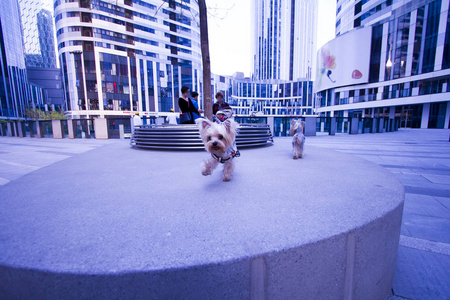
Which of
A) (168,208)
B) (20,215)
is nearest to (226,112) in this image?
(168,208)

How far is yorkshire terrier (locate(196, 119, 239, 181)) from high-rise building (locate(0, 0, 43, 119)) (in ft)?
229

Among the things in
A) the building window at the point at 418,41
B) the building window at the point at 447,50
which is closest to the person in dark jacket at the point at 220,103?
the building window at the point at 447,50

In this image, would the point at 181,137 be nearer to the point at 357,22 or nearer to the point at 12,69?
the point at 357,22

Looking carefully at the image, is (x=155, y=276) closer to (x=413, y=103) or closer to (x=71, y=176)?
(x=71, y=176)

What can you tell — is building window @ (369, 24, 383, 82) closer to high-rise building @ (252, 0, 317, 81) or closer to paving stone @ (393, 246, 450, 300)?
paving stone @ (393, 246, 450, 300)

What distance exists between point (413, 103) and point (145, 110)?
4977 cm

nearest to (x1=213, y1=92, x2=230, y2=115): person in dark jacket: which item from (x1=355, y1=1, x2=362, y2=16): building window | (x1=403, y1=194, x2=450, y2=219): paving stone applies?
(x1=403, y1=194, x2=450, y2=219): paving stone

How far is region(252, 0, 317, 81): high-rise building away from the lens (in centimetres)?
11181

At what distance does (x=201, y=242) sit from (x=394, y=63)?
4178cm

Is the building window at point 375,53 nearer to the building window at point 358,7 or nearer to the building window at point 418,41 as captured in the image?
the building window at point 418,41

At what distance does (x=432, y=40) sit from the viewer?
26422 millimetres

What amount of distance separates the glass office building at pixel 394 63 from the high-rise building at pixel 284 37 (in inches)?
3002

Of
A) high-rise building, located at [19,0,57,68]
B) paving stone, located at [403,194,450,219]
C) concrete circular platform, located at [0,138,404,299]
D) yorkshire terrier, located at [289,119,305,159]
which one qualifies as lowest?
paving stone, located at [403,194,450,219]

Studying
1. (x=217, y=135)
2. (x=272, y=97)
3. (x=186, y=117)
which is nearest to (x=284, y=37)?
(x=272, y=97)
